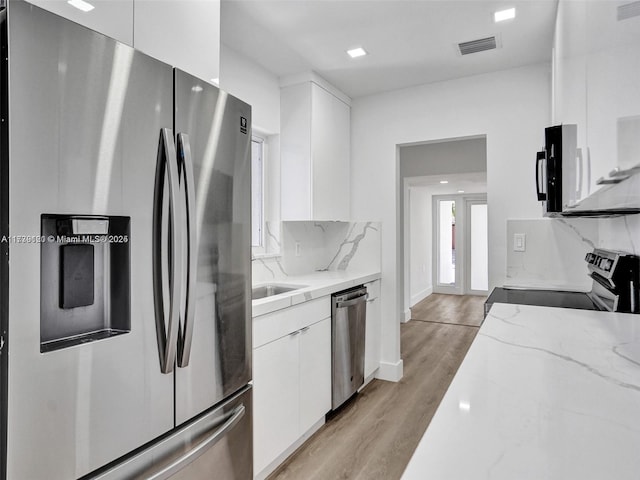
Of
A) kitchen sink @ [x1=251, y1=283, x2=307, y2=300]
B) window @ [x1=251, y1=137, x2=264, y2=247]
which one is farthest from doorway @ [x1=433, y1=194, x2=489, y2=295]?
kitchen sink @ [x1=251, y1=283, x2=307, y2=300]

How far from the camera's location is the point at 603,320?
56.3 inches

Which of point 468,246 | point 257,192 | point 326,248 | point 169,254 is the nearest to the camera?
point 169,254

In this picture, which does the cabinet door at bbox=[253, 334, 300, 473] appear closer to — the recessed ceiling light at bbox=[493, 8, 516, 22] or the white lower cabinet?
the white lower cabinet

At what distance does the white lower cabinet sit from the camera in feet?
6.38

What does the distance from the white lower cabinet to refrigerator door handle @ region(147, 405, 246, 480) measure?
1.18ft

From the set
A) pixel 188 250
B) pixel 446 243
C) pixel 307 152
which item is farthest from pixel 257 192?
pixel 446 243

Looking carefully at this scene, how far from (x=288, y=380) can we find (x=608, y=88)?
1952mm

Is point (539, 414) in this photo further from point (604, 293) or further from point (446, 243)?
point (446, 243)

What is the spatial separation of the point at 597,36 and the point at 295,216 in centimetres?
237

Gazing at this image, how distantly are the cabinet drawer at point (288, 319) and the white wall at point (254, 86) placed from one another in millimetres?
1402

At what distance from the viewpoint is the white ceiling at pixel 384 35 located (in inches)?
83.3

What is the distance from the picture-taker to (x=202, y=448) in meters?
1.35

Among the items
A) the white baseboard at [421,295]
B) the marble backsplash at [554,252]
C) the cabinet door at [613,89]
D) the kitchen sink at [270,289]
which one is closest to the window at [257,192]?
the kitchen sink at [270,289]

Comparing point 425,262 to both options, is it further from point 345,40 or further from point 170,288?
point 170,288
